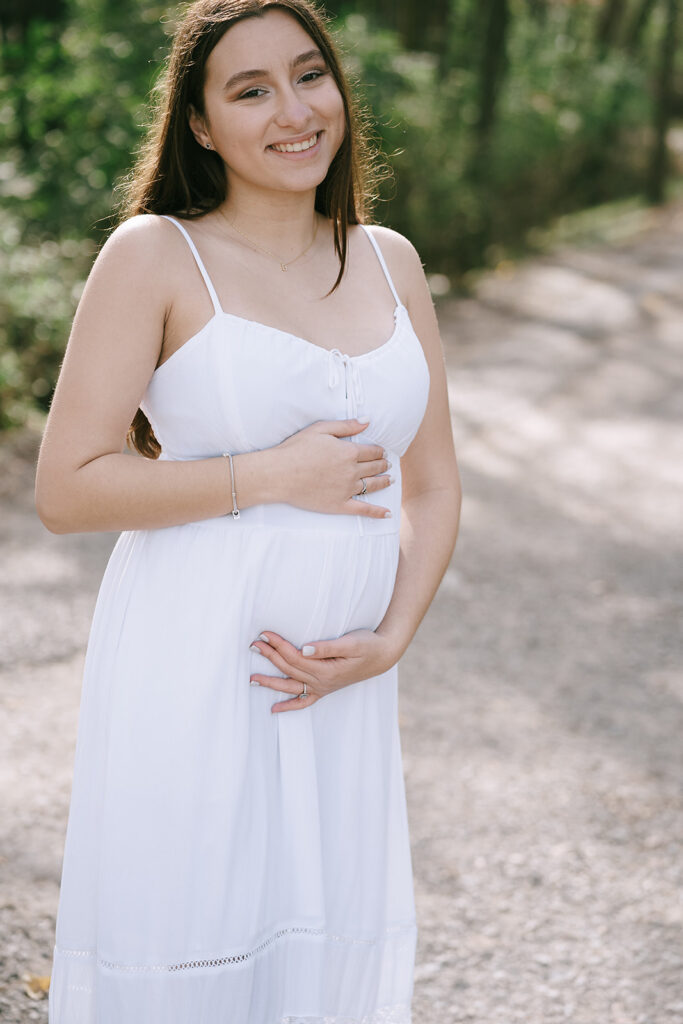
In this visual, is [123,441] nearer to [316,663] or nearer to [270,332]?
[270,332]

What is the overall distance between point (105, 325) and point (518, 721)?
9.64 feet

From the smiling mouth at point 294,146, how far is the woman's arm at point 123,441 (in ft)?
0.81

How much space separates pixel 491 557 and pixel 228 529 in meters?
3.91

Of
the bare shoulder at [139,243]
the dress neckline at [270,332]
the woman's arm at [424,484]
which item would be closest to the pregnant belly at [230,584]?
the woman's arm at [424,484]

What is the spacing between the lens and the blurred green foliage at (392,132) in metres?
7.28

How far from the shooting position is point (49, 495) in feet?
5.90

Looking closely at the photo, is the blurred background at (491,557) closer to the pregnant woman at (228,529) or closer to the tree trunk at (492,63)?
the tree trunk at (492,63)

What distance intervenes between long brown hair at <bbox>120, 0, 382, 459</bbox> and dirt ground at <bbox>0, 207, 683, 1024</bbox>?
1822 mm

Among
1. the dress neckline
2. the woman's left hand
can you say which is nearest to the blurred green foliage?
the dress neckline

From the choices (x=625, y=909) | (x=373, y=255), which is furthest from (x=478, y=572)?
(x=373, y=255)

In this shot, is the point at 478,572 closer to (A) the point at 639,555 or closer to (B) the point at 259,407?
(A) the point at 639,555

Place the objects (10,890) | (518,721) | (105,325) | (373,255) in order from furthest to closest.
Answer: (518,721) < (10,890) < (373,255) < (105,325)

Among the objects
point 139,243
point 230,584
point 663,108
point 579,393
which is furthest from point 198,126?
point 663,108

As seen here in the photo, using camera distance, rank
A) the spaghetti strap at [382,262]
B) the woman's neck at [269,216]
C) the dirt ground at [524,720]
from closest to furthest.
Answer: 1. the woman's neck at [269,216]
2. the spaghetti strap at [382,262]
3. the dirt ground at [524,720]
